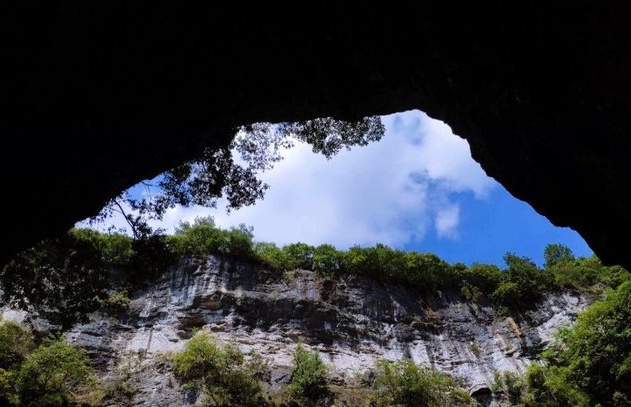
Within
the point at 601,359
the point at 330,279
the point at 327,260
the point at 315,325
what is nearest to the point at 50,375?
the point at 315,325

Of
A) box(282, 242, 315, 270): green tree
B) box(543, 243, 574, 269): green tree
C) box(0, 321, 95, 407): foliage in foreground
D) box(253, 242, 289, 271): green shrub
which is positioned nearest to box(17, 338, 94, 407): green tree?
box(0, 321, 95, 407): foliage in foreground

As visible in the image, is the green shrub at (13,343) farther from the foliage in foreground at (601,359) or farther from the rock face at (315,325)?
the foliage in foreground at (601,359)

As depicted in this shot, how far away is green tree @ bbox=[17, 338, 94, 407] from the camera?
17.4 metres

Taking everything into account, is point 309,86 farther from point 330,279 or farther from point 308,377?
point 330,279

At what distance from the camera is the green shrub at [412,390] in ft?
68.3

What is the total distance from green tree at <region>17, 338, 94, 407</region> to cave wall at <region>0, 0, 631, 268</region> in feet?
34.3

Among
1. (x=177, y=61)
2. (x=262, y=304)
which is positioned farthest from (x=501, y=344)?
(x=177, y=61)

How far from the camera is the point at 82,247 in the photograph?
36.6ft

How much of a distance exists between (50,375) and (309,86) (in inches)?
582

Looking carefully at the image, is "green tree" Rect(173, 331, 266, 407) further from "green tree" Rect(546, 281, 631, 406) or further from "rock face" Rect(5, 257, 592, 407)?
"green tree" Rect(546, 281, 631, 406)

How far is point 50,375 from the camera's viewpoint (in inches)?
704

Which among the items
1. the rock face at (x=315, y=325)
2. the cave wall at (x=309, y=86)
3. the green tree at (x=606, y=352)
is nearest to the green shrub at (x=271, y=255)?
the rock face at (x=315, y=325)

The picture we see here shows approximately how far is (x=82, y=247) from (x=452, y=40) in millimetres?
8663

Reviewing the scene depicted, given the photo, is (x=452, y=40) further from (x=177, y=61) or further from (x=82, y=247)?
(x=82, y=247)
